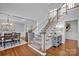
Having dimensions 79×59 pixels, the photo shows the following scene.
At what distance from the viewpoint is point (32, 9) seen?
1981mm

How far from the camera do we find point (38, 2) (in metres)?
1.99

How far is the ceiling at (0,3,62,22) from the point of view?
195 cm

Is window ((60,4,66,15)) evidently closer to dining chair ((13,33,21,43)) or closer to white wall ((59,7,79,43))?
white wall ((59,7,79,43))

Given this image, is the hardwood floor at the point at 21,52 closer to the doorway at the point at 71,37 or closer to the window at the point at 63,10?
the doorway at the point at 71,37

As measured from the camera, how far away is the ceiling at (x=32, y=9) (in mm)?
1950

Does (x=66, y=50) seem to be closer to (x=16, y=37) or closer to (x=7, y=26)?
(x=16, y=37)

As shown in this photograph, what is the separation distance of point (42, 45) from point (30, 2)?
0.82m

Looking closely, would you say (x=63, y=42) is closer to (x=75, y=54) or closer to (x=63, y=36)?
(x=63, y=36)

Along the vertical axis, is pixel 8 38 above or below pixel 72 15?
below

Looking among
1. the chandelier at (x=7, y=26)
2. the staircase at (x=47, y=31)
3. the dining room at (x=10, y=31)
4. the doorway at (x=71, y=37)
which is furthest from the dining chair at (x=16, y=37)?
the doorway at (x=71, y=37)

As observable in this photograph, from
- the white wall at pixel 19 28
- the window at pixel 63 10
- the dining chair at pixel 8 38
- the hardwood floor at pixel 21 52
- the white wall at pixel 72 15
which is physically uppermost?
the window at pixel 63 10

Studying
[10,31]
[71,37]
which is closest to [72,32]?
[71,37]

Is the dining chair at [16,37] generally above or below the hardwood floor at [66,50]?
above

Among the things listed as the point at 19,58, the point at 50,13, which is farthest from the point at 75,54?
the point at 19,58
